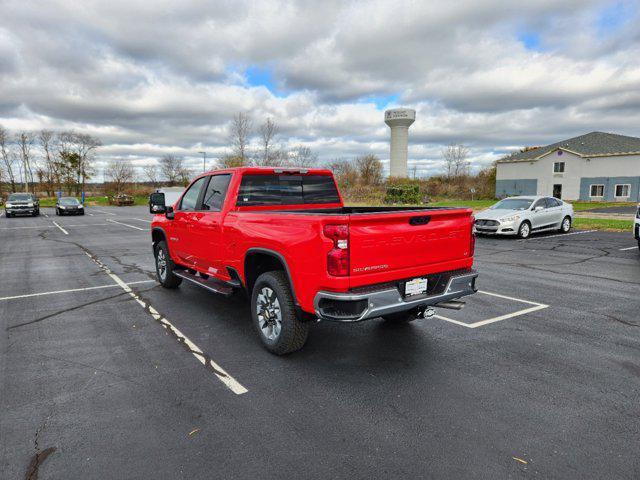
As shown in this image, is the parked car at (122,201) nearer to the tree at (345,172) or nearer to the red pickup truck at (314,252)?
the tree at (345,172)

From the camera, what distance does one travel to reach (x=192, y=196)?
623cm

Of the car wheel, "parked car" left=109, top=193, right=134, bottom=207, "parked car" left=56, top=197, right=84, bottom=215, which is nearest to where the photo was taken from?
the car wheel

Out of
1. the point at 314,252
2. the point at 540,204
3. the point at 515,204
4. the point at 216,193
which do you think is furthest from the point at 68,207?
the point at 314,252

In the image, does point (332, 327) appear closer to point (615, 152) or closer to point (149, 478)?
point (149, 478)

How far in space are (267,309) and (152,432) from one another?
167cm

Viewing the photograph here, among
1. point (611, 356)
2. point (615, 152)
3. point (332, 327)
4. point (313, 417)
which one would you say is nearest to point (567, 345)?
point (611, 356)

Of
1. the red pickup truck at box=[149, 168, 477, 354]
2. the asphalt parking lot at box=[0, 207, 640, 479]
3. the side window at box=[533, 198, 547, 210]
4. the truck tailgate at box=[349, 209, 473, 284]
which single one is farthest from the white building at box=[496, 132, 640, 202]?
the red pickup truck at box=[149, 168, 477, 354]

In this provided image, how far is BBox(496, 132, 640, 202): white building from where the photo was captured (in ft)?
143

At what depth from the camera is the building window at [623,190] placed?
43356 mm

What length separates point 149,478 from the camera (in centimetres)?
251

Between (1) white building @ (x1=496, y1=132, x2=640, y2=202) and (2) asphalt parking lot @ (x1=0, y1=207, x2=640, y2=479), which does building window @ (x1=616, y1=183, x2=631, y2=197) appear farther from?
(2) asphalt parking lot @ (x1=0, y1=207, x2=640, y2=479)

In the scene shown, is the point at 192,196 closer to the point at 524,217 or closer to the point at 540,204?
the point at 524,217

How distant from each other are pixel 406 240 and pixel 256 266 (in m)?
1.75

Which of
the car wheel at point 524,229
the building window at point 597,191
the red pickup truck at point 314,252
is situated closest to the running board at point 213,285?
the red pickup truck at point 314,252
